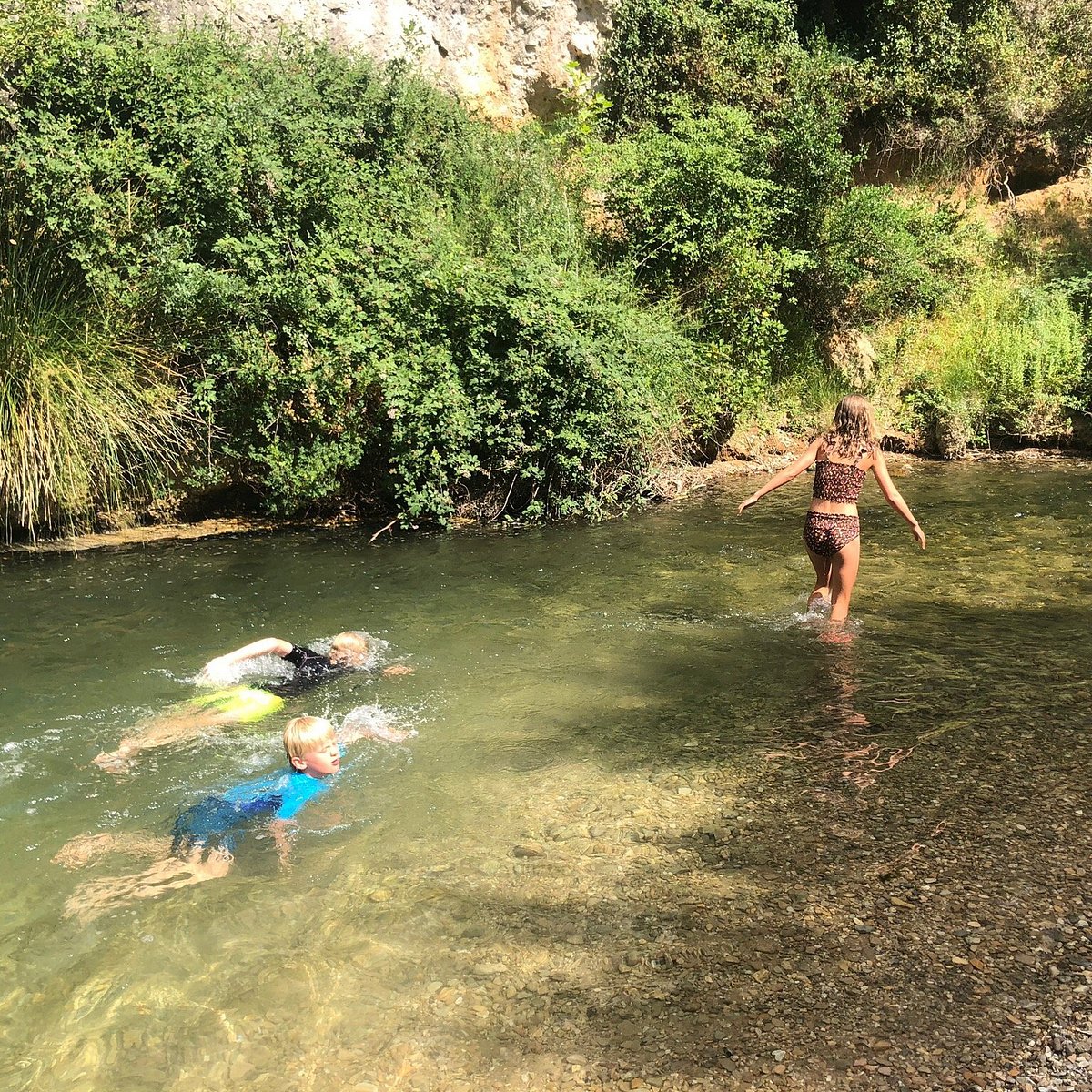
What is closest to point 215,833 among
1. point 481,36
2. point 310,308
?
point 310,308

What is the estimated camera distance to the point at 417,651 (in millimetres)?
7637

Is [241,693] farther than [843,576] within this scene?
No

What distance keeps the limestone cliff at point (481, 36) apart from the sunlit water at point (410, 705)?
373 inches

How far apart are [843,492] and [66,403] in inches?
320

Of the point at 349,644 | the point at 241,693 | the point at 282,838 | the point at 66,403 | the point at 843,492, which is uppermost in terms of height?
the point at 66,403

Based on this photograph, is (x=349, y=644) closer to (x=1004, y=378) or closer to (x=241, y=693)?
(x=241, y=693)

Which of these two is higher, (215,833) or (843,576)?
(843,576)

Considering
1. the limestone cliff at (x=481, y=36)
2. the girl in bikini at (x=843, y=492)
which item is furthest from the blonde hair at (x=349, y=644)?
the limestone cliff at (x=481, y=36)

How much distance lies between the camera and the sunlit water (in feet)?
13.0

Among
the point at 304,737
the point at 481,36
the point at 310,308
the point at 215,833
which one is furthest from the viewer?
the point at 481,36

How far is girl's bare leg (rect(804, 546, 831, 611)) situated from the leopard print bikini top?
49cm

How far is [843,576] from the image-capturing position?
7.90 m

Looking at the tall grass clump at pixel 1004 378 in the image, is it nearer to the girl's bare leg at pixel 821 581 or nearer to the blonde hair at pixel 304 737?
the girl's bare leg at pixel 821 581

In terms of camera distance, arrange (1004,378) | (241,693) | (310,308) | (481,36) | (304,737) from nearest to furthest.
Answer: (304,737)
(241,693)
(310,308)
(1004,378)
(481,36)
